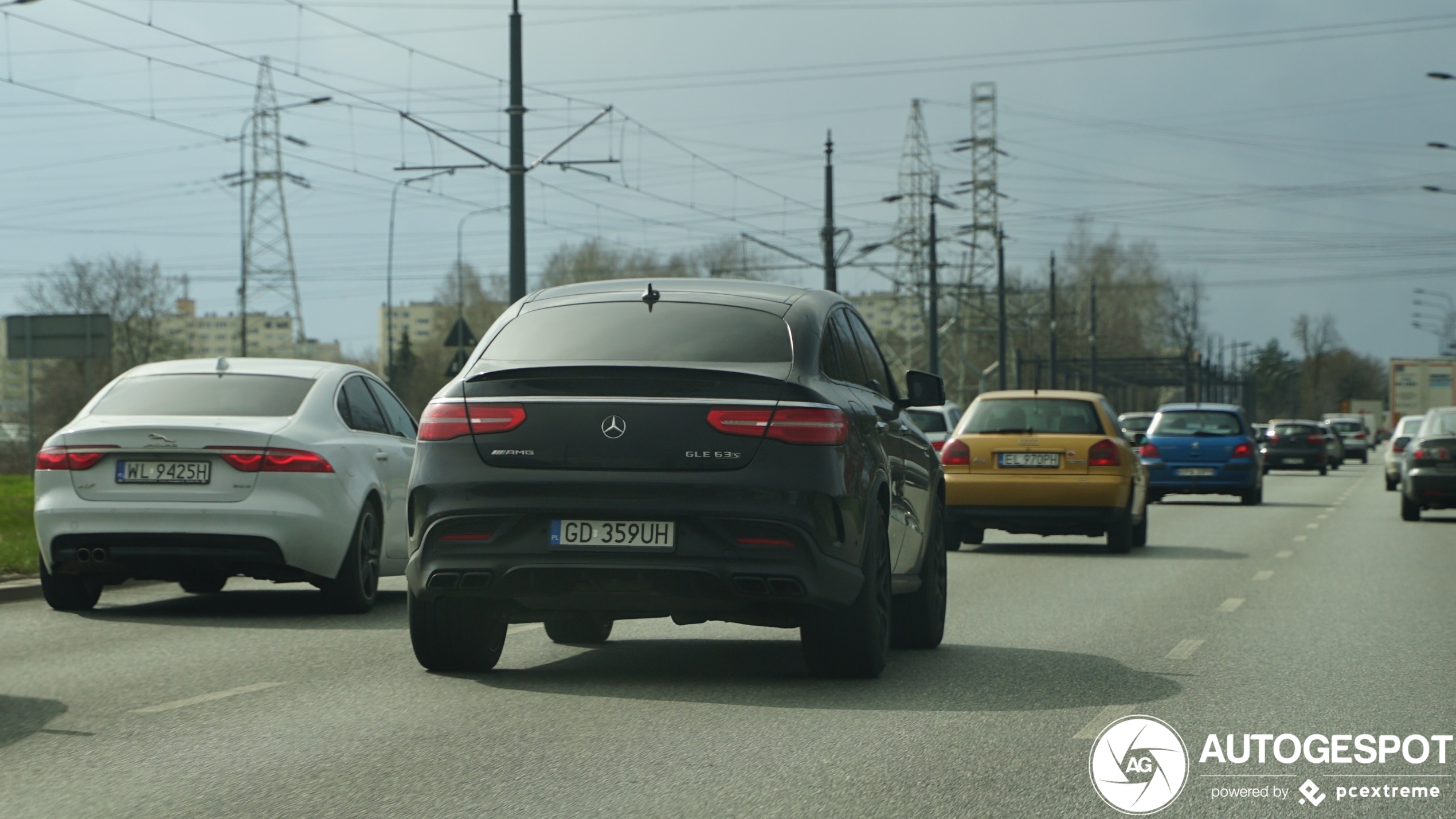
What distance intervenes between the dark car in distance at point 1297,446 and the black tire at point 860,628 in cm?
4427

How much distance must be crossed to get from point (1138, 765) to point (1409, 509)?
20053 millimetres

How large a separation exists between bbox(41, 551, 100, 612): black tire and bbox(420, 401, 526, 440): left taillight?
4633mm

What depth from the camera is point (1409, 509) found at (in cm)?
2478

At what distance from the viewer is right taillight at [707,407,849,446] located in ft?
24.3

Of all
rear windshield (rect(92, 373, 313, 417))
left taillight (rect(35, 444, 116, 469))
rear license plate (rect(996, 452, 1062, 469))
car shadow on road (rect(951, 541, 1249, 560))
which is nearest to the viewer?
left taillight (rect(35, 444, 116, 469))

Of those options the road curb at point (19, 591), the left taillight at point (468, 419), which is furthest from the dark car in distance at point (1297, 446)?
the left taillight at point (468, 419)

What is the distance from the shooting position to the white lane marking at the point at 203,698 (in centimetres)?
740

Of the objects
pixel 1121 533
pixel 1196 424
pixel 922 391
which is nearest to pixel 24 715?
pixel 922 391

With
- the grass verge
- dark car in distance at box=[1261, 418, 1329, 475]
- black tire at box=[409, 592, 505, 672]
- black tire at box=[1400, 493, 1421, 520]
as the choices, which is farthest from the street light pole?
dark car in distance at box=[1261, 418, 1329, 475]

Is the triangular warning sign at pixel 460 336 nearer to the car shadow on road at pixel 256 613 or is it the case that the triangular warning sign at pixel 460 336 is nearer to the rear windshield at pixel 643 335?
the car shadow on road at pixel 256 613

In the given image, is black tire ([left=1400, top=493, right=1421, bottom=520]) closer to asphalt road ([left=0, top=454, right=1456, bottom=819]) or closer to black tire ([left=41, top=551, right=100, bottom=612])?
asphalt road ([left=0, top=454, right=1456, bottom=819])

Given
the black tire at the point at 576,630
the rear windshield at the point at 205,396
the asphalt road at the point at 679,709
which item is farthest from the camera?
the rear windshield at the point at 205,396

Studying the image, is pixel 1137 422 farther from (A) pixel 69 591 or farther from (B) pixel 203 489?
(B) pixel 203 489

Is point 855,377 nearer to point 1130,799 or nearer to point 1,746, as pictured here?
point 1130,799
